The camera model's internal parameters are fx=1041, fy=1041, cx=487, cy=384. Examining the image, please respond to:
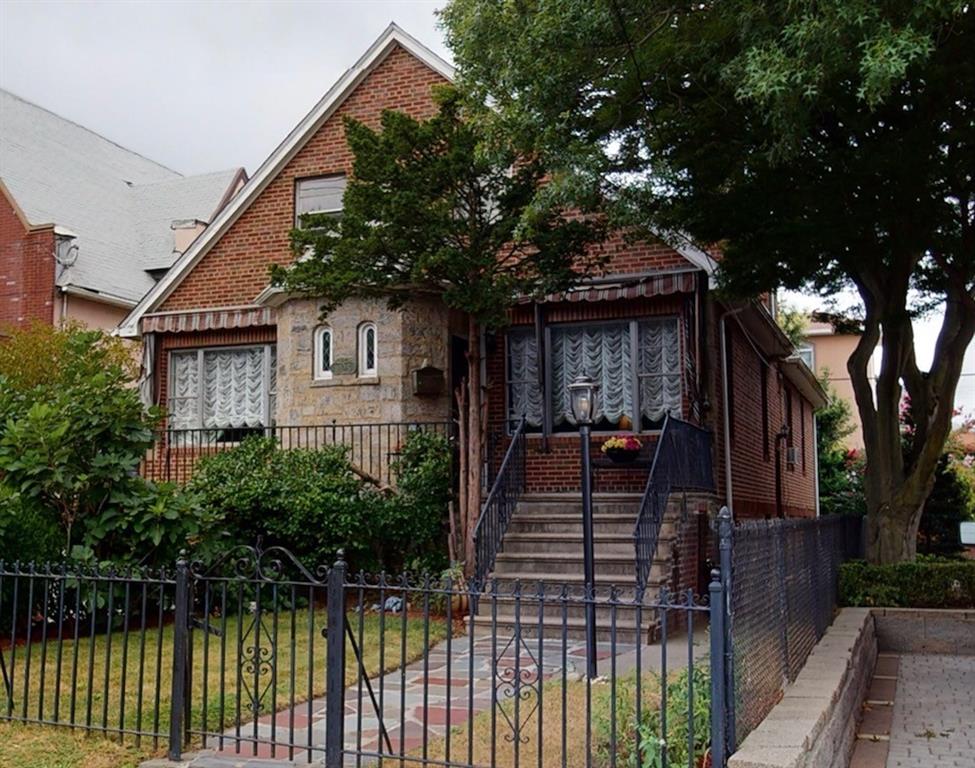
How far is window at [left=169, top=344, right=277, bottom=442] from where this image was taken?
Result: 53.1ft

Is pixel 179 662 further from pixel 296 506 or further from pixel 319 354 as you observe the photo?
pixel 319 354

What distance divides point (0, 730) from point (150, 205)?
74.5ft

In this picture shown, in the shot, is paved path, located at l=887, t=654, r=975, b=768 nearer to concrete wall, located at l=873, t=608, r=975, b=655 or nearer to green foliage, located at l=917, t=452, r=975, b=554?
concrete wall, located at l=873, t=608, r=975, b=655

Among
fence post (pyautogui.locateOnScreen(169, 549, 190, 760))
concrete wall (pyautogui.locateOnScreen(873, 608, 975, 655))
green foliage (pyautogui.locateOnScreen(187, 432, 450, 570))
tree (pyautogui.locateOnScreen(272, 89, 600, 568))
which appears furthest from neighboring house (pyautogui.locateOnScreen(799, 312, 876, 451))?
fence post (pyautogui.locateOnScreen(169, 549, 190, 760))

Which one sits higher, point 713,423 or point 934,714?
point 713,423

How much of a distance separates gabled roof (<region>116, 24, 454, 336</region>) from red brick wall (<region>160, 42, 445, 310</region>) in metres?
0.08

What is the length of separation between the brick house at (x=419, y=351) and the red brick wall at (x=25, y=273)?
6420mm

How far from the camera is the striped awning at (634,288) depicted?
13.4 m

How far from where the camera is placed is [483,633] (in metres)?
10.6

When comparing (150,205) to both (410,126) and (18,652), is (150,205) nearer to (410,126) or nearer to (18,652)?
(410,126)

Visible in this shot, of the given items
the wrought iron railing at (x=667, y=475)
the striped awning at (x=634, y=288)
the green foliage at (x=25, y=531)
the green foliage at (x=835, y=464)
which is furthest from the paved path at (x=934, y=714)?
the green foliage at (x=835, y=464)

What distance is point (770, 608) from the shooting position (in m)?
6.24

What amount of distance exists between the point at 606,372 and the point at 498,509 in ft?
10.3

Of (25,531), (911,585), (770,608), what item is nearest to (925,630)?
(911,585)
